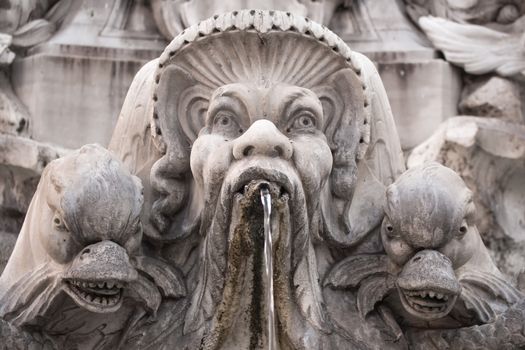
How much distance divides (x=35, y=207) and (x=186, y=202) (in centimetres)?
55

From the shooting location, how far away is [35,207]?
5629mm

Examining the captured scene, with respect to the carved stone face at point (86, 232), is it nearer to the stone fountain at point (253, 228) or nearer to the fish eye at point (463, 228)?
the stone fountain at point (253, 228)

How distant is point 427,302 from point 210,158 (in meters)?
0.86

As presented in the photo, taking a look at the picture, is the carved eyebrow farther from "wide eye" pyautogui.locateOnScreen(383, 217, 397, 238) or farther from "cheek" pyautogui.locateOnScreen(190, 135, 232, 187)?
"wide eye" pyautogui.locateOnScreen(383, 217, 397, 238)

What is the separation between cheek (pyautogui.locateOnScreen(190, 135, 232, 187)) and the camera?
17.9 ft

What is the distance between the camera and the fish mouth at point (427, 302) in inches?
212

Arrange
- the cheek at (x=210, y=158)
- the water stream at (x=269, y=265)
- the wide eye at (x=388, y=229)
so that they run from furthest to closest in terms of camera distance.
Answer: the wide eye at (x=388, y=229) → the cheek at (x=210, y=158) → the water stream at (x=269, y=265)

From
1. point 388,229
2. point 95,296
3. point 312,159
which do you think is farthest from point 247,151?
point 95,296

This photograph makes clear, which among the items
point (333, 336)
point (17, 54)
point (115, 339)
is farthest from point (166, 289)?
point (17, 54)

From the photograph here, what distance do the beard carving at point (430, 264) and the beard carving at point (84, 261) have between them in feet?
2.26

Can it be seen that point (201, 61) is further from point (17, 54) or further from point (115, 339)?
point (17, 54)

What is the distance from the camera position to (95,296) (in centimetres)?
541

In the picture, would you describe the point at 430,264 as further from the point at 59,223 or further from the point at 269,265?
the point at 59,223

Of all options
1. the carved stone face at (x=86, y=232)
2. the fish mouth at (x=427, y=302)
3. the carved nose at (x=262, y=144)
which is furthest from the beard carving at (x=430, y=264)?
the carved stone face at (x=86, y=232)
